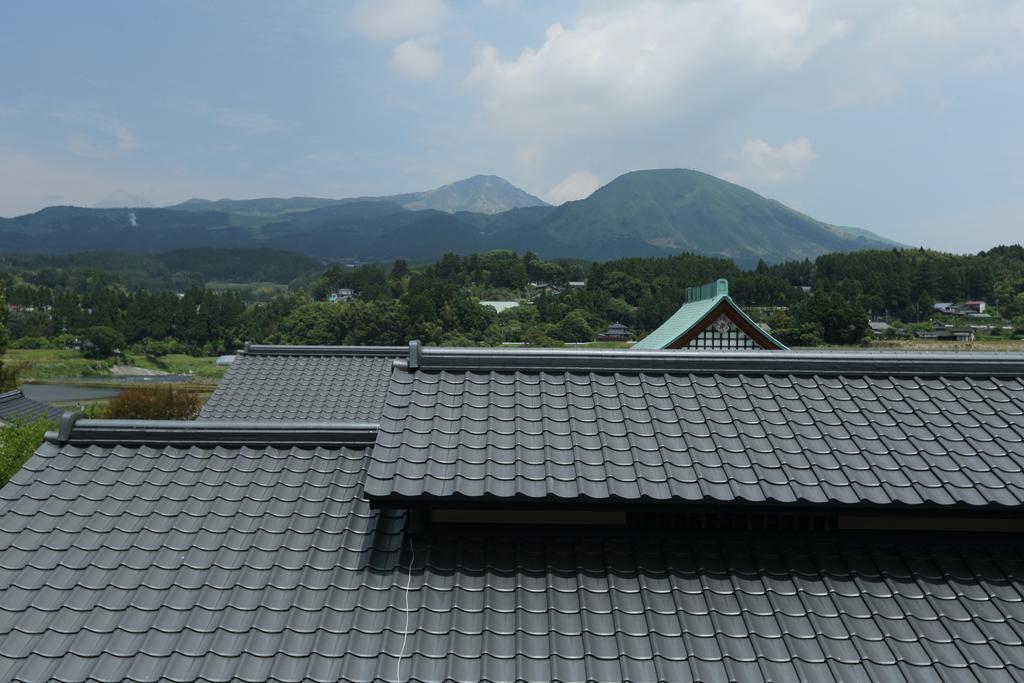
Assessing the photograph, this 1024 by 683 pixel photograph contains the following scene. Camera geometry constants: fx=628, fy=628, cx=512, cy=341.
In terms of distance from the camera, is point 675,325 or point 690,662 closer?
point 690,662

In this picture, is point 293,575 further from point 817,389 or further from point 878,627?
point 817,389

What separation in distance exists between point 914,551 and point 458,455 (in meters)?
3.30

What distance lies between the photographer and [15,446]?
14688 millimetres

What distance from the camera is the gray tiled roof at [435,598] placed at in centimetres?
367

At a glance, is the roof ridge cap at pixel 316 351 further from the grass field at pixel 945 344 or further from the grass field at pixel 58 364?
the grass field at pixel 58 364

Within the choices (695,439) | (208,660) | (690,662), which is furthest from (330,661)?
(695,439)

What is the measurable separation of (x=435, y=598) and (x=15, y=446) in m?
15.4

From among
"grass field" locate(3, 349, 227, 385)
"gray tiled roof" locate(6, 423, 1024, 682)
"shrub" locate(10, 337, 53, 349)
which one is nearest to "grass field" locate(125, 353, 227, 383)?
"grass field" locate(3, 349, 227, 385)

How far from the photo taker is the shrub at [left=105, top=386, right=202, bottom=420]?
3081 centimetres

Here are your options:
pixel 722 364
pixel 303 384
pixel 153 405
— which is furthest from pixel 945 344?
pixel 722 364

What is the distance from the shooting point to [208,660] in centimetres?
367

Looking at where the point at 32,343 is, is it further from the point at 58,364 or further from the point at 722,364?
the point at 722,364

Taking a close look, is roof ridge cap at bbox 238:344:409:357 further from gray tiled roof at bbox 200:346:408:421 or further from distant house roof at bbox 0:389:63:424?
distant house roof at bbox 0:389:63:424

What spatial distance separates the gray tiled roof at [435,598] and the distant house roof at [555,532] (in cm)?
2
